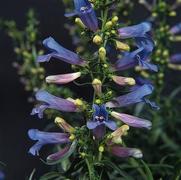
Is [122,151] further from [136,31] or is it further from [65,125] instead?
[136,31]

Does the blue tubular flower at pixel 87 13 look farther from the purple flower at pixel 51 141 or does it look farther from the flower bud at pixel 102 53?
the purple flower at pixel 51 141

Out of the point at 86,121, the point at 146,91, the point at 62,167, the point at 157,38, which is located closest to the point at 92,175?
the point at 86,121

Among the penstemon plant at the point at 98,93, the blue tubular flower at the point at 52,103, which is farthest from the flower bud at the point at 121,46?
the blue tubular flower at the point at 52,103

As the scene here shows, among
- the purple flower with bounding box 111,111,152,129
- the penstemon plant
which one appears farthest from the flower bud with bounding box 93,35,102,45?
the purple flower with bounding box 111,111,152,129

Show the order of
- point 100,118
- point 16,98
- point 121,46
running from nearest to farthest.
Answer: point 100,118 → point 121,46 → point 16,98

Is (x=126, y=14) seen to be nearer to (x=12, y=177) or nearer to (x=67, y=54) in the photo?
(x=67, y=54)

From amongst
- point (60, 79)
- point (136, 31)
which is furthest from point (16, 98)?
point (136, 31)

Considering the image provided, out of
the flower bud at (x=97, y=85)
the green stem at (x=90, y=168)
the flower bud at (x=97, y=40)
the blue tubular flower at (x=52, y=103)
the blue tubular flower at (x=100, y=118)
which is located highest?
the flower bud at (x=97, y=40)
